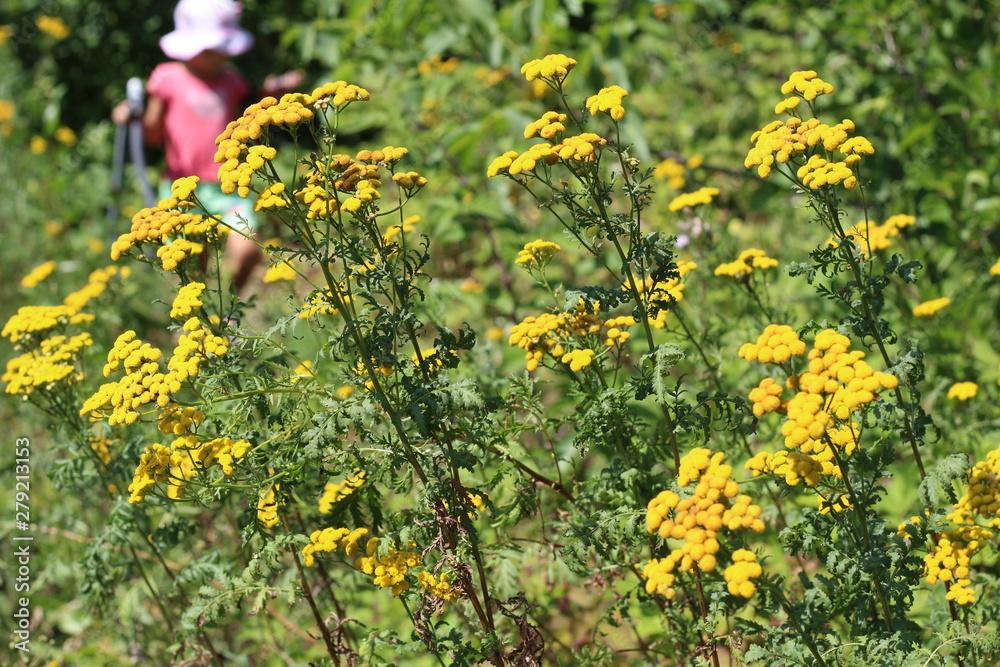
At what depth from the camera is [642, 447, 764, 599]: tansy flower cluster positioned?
1892 mm

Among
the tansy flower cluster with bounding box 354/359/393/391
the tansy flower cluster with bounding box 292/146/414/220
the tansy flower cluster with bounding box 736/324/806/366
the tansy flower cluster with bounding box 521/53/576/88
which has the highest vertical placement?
the tansy flower cluster with bounding box 521/53/576/88

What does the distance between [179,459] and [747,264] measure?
6.70ft

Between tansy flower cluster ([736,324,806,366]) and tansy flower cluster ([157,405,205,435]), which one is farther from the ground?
tansy flower cluster ([736,324,806,366])

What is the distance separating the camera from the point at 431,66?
21.1ft

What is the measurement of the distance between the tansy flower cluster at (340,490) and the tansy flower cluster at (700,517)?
3.07ft

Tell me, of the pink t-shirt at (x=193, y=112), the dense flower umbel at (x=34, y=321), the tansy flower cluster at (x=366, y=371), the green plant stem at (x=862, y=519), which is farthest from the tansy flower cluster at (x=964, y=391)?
the pink t-shirt at (x=193, y=112)

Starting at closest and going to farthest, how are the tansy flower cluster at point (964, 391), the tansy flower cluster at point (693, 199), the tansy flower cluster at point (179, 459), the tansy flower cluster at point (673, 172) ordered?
the tansy flower cluster at point (179, 459) < the tansy flower cluster at point (964, 391) < the tansy flower cluster at point (693, 199) < the tansy flower cluster at point (673, 172)

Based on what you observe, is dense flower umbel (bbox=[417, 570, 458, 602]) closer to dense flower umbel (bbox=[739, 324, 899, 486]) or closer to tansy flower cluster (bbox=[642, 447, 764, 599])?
tansy flower cluster (bbox=[642, 447, 764, 599])

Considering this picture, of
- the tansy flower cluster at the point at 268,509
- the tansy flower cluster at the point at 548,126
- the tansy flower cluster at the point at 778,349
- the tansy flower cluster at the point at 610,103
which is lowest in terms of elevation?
the tansy flower cluster at the point at 268,509

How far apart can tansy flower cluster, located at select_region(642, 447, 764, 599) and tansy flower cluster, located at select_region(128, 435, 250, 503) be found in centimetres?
122

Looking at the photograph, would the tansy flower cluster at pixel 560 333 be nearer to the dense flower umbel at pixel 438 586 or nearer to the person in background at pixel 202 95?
the dense flower umbel at pixel 438 586

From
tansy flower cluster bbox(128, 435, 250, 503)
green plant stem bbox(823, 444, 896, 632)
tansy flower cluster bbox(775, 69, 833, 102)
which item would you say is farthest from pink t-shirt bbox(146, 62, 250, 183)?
green plant stem bbox(823, 444, 896, 632)

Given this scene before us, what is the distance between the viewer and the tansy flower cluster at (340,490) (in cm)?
254

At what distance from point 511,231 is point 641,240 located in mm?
Result: 2692
